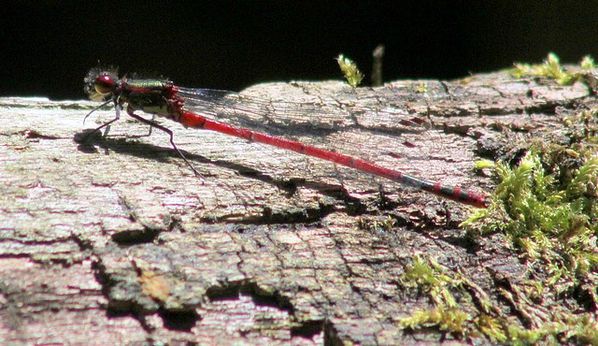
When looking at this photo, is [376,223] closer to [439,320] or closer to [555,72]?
[439,320]

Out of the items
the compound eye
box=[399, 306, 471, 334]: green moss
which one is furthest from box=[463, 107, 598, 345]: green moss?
the compound eye

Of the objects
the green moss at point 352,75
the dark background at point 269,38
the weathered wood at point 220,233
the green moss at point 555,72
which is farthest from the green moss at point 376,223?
the dark background at point 269,38

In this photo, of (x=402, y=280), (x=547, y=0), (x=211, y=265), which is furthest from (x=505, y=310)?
(x=547, y=0)

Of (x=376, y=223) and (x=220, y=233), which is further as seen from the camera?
(x=376, y=223)

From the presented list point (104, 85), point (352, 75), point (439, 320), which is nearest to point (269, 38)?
point (352, 75)

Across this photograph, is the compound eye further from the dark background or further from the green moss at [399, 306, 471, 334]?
the dark background

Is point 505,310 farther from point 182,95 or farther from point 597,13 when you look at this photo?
point 597,13

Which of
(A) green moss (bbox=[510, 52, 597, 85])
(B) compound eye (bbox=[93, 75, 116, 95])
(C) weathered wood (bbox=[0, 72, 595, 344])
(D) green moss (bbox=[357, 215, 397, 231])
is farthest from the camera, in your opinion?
(A) green moss (bbox=[510, 52, 597, 85])
